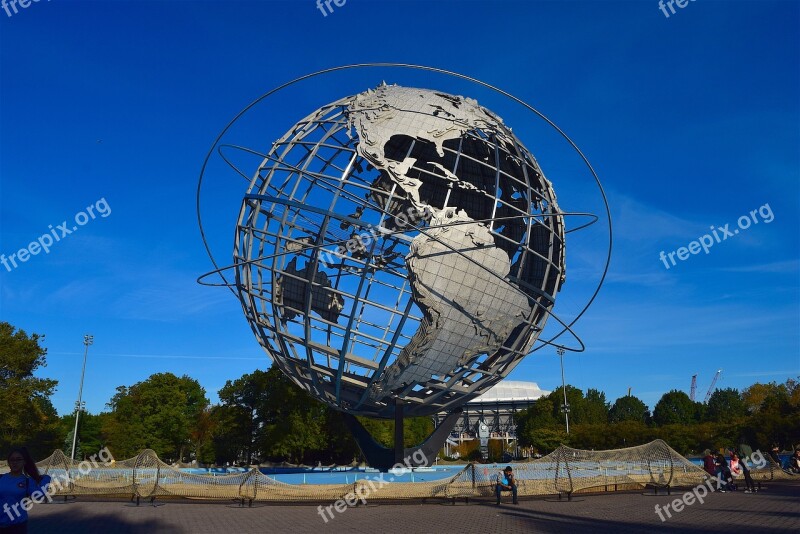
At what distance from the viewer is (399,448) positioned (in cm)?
1716

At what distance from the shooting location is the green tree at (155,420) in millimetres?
43812

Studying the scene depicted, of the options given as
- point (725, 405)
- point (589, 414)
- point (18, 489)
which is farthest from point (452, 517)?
point (725, 405)

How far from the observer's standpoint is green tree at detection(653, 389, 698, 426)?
68.2 m

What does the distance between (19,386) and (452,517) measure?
2976cm

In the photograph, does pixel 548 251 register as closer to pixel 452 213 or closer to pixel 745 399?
→ pixel 452 213

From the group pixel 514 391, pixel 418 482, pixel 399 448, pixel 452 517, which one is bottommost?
pixel 452 517

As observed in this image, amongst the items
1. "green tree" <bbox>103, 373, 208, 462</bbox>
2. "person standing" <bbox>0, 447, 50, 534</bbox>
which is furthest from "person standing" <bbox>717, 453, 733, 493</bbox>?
"green tree" <bbox>103, 373, 208, 462</bbox>

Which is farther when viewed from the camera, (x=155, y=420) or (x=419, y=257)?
(x=155, y=420)

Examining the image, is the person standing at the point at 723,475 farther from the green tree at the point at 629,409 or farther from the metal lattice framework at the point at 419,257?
the green tree at the point at 629,409

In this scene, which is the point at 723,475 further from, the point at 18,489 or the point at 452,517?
the point at 18,489

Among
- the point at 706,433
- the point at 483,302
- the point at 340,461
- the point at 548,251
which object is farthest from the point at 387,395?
the point at 706,433

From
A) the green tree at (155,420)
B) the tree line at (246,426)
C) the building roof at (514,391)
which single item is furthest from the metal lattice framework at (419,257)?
the building roof at (514,391)

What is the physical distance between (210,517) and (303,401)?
23561 mm

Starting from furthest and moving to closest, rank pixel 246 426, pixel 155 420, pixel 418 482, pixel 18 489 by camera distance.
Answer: pixel 155 420
pixel 246 426
pixel 418 482
pixel 18 489
